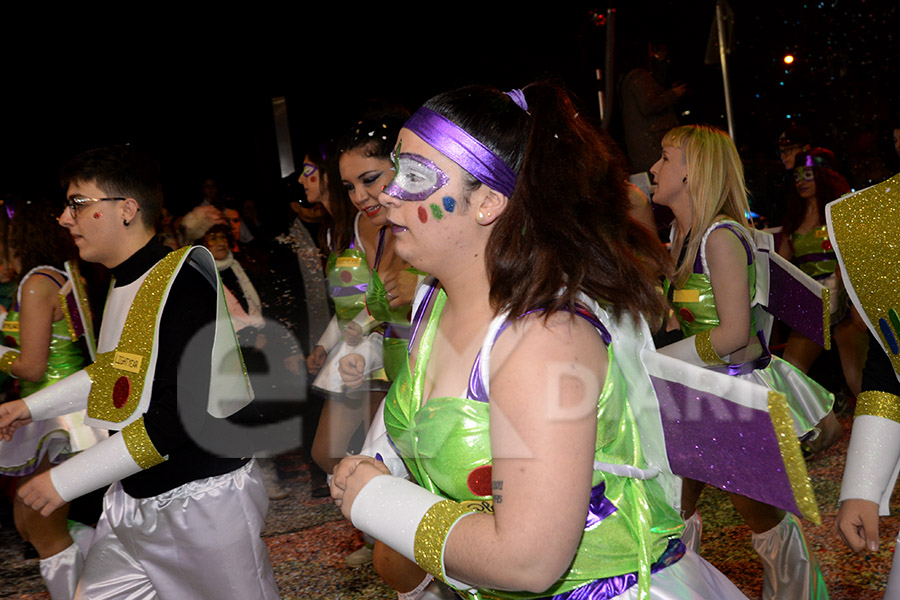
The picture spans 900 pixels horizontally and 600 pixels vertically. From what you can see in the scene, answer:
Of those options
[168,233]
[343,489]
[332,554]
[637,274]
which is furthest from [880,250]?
[168,233]

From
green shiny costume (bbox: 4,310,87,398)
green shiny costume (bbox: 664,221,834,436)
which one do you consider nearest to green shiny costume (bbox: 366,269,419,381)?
green shiny costume (bbox: 664,221,834,436)

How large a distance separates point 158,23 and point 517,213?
7174 mm

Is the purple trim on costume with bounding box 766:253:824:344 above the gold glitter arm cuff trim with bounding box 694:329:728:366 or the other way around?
above

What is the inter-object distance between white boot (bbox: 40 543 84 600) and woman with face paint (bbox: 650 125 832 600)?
274 centimetres

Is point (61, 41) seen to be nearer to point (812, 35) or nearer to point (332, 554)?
point (332, 554)

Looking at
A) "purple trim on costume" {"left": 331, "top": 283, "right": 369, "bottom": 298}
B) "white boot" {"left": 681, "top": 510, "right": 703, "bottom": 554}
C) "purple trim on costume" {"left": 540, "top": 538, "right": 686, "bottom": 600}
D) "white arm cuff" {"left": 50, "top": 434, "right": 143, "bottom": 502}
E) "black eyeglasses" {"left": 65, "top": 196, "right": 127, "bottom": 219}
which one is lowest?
"white boot" {"left": 681, "top": 510, "right": 703, "bottom": 554}

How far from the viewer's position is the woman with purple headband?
4.10ft

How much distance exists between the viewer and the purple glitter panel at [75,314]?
3.70 metres

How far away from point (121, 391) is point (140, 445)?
26 cm

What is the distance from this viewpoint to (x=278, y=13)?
25.5 feet

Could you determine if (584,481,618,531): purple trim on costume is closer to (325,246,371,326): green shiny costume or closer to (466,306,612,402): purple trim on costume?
(466,306,612,402): purple trim on costume

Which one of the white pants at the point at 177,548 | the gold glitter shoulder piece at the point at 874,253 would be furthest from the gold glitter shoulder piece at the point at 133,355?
the gold glitter shoulder piece at the point at 874,253

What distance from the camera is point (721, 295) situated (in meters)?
3.06

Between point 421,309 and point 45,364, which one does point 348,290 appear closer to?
point 45,364
